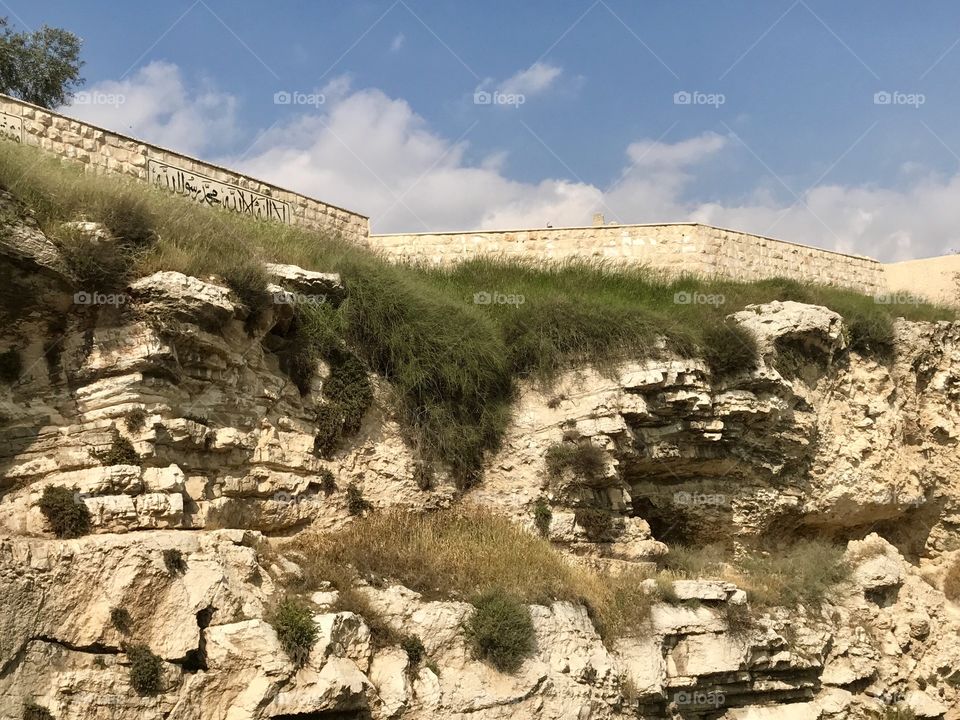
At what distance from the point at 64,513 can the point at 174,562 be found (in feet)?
4.49

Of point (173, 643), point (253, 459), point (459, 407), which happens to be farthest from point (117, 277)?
point (459, 407)

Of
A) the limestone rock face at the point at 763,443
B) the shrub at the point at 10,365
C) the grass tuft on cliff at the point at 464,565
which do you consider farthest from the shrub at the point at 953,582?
the shrub at the point at 10,365

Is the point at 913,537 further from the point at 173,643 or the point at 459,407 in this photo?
the point at 173,643

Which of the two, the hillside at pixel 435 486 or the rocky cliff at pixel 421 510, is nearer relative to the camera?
the rocky cliff at pixel 421 510

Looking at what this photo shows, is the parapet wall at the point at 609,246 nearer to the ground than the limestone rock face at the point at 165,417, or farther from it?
farther from it

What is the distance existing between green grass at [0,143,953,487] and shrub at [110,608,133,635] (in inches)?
169

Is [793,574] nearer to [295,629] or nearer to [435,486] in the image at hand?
[435,486]

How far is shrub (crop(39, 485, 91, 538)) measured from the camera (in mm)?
10500

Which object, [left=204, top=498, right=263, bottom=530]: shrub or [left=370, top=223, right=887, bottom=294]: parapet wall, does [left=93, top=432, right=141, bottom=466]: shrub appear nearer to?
[left=204, top=498, right=263, bottom=530]: shrub

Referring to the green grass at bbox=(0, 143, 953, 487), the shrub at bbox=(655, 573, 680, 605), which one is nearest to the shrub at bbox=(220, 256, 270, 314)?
the green grass at bbox=(0, 143, 953, 487)

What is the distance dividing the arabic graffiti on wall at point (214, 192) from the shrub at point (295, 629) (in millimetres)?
9916

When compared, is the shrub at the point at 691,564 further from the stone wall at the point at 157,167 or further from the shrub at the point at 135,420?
the stone wall at the point at 157,167

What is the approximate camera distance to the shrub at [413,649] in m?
11.3

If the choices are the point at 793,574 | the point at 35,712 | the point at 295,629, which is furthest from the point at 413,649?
the point at 793,574
